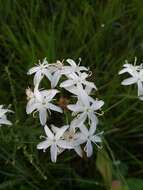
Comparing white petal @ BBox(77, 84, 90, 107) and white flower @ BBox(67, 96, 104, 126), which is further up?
white petal @ BBox(77, 84, 90, 107)

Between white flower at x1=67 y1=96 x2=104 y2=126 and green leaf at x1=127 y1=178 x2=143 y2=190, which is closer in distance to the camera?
white flower at x1=67 y1=96 x2=104 y2=126

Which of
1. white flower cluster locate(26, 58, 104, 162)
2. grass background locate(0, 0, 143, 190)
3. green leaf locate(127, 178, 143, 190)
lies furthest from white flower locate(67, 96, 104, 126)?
green leaf locate(127, 178, 143, 190)

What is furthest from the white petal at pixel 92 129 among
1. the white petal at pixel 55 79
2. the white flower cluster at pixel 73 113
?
the white petal at pixel 55 79

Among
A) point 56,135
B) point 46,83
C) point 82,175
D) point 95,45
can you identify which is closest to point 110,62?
point 95,45

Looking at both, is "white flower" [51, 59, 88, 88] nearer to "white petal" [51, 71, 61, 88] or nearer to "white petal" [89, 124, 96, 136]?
"white petal" [51, 71, 61, 88]

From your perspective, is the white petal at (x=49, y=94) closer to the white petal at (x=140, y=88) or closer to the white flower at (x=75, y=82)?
Result: the white flower at (x=75, y=82)

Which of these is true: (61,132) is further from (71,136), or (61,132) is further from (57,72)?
(57,72)

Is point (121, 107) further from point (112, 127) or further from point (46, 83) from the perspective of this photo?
point (46, 83)

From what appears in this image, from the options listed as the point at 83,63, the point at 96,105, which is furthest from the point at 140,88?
the point at 83,63
